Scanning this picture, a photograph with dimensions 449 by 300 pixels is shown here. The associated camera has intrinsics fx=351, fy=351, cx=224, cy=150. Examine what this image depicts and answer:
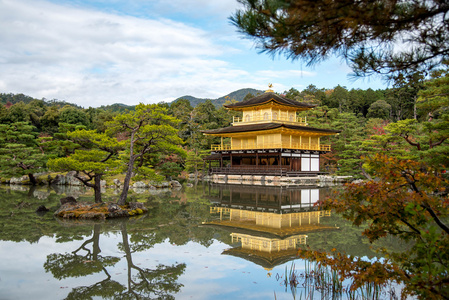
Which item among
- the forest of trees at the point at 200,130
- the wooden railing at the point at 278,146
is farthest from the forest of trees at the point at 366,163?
the wooden railing at the point at 278,146

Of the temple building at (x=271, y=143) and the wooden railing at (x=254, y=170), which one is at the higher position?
the temple building at (x=271, y=143)

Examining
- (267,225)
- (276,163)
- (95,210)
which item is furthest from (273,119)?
(95,210)

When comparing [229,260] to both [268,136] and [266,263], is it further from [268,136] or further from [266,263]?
[268,136]

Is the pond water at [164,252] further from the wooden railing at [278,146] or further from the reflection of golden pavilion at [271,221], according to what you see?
the wooden railing at [278,146]

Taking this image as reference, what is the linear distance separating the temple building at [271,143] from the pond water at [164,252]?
17047 millimetres

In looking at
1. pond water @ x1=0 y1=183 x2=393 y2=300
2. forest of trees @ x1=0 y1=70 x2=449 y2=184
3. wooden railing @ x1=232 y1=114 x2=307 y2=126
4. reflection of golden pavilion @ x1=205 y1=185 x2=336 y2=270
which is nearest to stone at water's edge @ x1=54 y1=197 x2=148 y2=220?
pond water @ x1=0 y1=183 x2=393 y2=300

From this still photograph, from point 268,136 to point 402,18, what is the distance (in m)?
28.1

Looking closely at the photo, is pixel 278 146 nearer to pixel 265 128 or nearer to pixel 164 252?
pixel 265 128

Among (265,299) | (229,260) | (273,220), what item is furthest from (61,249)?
(273,220)

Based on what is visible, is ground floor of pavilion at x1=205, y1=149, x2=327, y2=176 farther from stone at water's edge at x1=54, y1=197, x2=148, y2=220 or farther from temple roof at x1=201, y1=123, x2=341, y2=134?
stone at water's edge at x1=54, y1=197, x2=148, y2=220

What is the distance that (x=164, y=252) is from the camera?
746 cm

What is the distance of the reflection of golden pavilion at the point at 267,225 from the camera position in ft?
24.4

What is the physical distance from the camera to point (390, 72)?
461 centimetres

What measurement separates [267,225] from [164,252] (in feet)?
13.0
